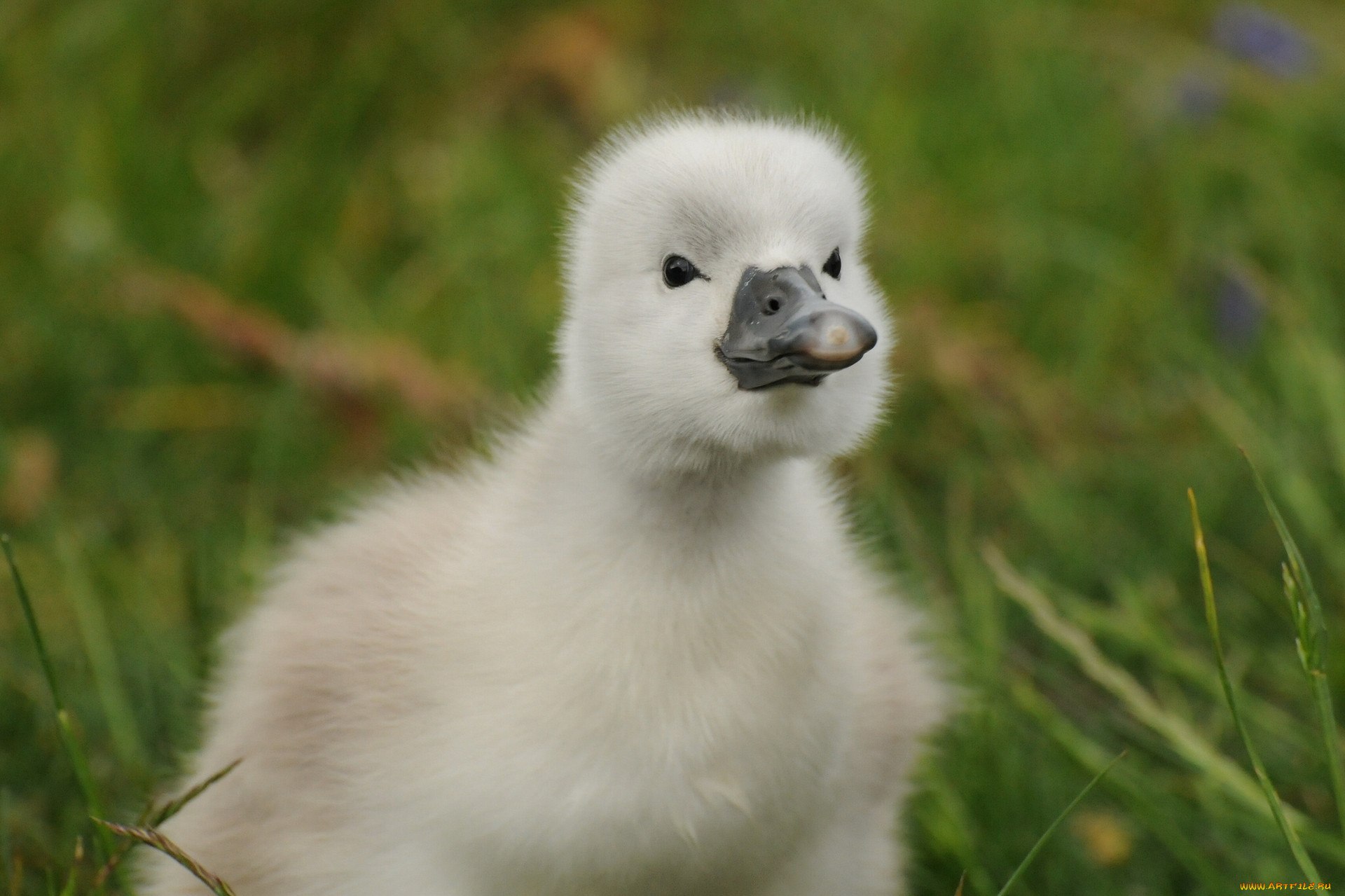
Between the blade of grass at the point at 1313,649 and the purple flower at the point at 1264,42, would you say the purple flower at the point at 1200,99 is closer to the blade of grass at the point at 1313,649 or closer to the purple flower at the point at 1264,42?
the purple flower at the point at 1264,42

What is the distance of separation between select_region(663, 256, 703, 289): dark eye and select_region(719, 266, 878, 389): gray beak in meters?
0.10

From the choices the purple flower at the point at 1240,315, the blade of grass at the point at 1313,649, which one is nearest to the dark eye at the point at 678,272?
the blade of grass at the point at 1313,649

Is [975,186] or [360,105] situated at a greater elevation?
[975,186]

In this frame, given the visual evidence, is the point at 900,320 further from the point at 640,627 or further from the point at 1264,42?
the point at 640,627

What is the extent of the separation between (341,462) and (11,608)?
3.14 feet

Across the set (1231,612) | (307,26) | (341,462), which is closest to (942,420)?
(1231,612)

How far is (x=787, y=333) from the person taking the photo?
2053 mm

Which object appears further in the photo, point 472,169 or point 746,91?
point 746,91

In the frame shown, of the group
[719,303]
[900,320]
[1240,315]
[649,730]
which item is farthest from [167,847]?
[1240,315]

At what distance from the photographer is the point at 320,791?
246 centimetres

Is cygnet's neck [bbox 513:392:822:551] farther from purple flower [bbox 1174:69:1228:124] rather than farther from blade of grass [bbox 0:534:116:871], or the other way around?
purple flower [bbox 1174:69:1228:124]

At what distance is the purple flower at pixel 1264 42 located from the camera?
526 cm

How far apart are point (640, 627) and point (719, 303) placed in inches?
18.1

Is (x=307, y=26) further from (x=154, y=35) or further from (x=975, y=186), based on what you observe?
(x=975, y=186)
